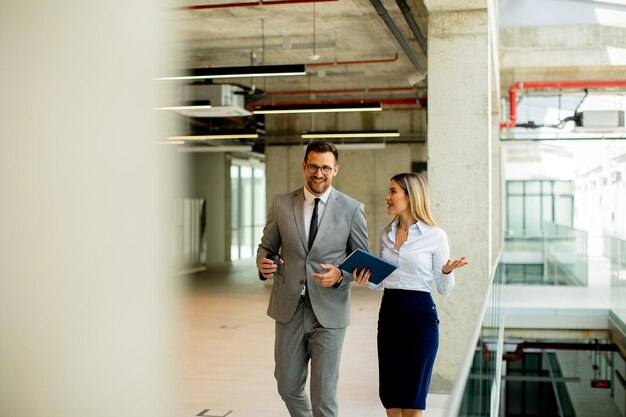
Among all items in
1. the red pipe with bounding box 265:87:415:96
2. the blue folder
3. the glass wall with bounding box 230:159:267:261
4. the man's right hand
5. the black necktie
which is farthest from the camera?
the glass wall with bounding box 230:159:267:261

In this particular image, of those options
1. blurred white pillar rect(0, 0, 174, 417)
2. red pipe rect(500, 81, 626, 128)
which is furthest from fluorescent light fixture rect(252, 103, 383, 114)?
blurred white pillar rect(0, 0, 174, 417)

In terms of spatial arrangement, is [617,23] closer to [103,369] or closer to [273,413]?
[273,413]

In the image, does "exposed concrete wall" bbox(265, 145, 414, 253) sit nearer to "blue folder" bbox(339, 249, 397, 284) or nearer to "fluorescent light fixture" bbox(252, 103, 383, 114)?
"fluorescent light fixture" bbox(252, 103, 383, 114)

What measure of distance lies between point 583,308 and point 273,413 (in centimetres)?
678

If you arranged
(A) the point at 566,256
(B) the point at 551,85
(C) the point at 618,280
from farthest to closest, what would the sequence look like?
1. (A) the point at 566,256
2. (B) the point at 551,85
3. (C) the point at 618,280

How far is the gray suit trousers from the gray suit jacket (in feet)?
0.19

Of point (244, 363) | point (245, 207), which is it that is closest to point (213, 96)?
point (244, 363)

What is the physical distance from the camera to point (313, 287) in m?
3.42

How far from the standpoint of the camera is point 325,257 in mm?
3457

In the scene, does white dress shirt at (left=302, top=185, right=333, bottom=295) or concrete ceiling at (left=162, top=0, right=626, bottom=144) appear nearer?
white dress shirt at (left=302, top=185, right=333, bottom=295)

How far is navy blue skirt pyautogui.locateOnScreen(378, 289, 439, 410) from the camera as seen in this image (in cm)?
338

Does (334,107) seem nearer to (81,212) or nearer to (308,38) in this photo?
(308,38)

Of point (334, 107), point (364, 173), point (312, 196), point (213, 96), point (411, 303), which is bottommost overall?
point (411, 303)

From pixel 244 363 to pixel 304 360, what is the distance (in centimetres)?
378
